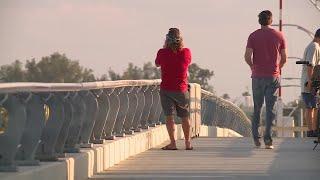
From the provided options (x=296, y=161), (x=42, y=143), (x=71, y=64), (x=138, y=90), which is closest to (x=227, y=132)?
(x=138, y=90)

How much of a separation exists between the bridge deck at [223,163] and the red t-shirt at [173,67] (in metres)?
0.97

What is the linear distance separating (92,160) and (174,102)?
4.25 meters

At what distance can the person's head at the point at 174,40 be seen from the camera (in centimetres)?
1627

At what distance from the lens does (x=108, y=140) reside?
1470 centimetres

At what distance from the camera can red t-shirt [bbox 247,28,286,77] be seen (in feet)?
54.3

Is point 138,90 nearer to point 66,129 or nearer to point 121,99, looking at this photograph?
point 121,99

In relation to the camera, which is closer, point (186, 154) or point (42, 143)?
point (42, 143)

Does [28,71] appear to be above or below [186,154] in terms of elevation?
above

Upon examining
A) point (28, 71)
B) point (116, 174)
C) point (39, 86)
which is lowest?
point (116, 174)

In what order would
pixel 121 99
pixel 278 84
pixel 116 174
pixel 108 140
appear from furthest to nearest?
pixel 278 84 → pixel 121 99 → pixel 108 140 → pixel 116 174

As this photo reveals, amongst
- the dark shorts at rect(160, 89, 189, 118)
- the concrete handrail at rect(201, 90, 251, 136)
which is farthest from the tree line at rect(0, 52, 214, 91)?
the dark shorts at rect(160, 89, 189, 118)

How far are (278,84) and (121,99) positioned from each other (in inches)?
99.2

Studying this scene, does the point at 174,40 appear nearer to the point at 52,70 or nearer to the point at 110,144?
the point at 110,144

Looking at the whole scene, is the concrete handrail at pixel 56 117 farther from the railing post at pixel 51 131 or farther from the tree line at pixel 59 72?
the tree line at pixel 59 72
